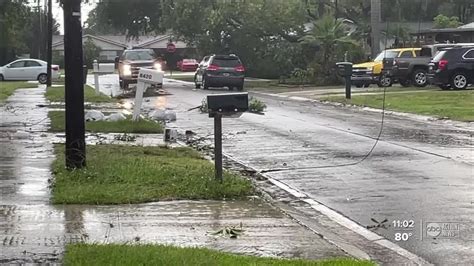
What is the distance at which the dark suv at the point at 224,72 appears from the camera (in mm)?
35562

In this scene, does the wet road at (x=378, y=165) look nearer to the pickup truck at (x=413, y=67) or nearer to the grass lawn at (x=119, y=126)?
the grass lawn at (x=119, y=126)

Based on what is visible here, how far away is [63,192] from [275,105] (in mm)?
17883

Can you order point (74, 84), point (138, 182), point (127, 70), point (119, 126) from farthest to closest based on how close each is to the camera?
point (127, 70) → point (119, 126) → point (74, 84) → point (138, 182)

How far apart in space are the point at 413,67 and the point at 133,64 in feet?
40.9

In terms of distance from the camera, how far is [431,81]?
30219 mm

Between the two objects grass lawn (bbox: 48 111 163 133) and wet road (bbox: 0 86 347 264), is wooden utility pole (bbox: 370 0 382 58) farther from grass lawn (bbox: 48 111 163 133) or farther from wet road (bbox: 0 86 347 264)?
wet road (bbox: 0 86 347 264)

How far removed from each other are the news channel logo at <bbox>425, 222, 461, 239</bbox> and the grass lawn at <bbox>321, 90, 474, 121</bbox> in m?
12.2

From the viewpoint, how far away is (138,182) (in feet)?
32.5

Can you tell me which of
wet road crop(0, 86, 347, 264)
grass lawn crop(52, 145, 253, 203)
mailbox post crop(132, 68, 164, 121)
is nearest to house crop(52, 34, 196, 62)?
mailbox post crop(132, 68, 164, 121)

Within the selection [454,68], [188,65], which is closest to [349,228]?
[454,68]

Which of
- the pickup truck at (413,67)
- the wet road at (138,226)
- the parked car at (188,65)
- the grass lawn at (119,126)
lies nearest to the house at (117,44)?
the parked car at (188,65)

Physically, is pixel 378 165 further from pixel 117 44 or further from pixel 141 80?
pixel 117 44

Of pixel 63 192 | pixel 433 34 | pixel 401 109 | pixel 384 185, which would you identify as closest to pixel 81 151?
pixel 63 192

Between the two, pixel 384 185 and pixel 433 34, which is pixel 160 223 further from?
pixel 433 34
